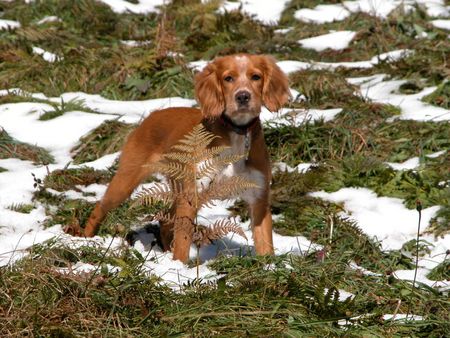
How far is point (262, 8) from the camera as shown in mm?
12305

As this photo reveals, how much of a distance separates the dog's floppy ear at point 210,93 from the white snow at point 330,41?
4757 millimetres

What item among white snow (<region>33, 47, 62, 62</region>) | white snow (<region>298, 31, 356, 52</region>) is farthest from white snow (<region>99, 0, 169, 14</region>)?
white snow (<region>298, 31, 356, 52</region>)

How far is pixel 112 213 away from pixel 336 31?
5.68 metres

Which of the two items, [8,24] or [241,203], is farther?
[8,24]

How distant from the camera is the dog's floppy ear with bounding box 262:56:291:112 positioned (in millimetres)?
5613

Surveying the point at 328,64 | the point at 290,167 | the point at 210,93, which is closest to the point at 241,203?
the point at 290,167

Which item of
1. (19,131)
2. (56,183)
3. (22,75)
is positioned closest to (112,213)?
(56,183)

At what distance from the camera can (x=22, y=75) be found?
8.82 metres

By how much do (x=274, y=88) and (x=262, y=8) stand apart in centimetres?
691

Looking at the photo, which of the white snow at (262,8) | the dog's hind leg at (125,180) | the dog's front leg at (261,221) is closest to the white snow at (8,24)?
the white snow at (262,8)

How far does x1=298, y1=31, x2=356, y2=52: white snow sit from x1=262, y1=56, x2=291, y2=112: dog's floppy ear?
15.2 ft

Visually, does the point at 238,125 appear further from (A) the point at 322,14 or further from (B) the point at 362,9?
(B) the point at 362,9

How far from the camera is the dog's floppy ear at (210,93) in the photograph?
17.7 ft

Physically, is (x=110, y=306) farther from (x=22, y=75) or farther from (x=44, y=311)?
(x=22, y=75)
